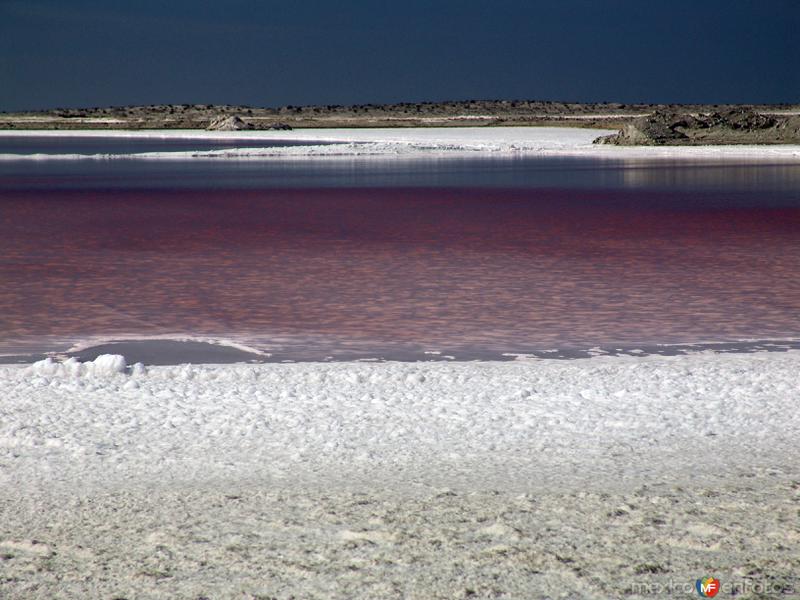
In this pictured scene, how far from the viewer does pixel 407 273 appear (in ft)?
30.3

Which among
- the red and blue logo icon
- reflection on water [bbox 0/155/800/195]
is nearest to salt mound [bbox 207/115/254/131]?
reflection on water [bbox 0/155/800/195]

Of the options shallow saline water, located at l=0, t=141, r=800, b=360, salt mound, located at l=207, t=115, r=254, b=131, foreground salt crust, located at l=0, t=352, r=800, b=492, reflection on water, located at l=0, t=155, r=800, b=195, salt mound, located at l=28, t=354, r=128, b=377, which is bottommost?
salt mound, located at l=207, t=115, r=254, b=131

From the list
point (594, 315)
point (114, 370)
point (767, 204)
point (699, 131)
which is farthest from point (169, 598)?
point (699, 131)

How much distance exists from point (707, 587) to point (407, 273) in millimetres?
6203

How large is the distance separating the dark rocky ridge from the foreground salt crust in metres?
36.8

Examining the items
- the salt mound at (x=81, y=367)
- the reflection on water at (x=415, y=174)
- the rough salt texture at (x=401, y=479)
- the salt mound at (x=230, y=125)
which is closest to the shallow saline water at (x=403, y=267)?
the salt mound at (x=81, y=367)

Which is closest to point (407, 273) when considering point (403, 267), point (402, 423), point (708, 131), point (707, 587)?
point (403, 267)

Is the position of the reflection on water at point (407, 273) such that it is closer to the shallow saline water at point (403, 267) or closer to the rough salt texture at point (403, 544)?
the shallow saline water at point (403, 267)

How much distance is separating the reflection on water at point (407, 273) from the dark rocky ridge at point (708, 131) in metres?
25.6

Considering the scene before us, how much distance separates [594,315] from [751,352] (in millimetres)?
1291

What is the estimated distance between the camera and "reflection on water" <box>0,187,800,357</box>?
6836mm

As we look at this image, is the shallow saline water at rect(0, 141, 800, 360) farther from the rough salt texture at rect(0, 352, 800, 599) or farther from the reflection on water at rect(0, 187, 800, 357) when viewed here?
the rough salt texture at rect(0, 352, 800, 599)

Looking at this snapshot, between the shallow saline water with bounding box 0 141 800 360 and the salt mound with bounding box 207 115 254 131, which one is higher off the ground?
the shallow saline water with bounding box 0 141 800 360

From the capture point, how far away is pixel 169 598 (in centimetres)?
312
